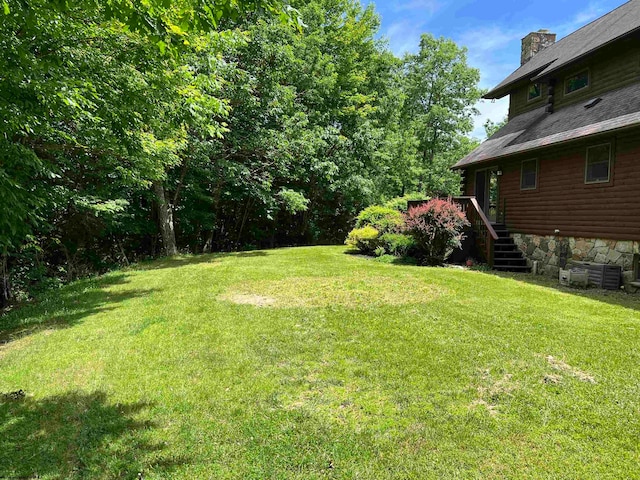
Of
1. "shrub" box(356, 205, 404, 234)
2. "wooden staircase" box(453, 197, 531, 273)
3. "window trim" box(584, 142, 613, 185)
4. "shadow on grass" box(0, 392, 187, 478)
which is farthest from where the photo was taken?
"shrub" box(356, 205, 404, 234)

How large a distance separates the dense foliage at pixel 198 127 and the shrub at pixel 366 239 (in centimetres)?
275

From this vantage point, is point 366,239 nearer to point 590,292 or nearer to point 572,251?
point 572,251

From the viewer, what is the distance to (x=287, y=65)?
14164mm

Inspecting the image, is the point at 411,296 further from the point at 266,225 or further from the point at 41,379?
the point at 266,225

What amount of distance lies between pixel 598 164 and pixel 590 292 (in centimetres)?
345

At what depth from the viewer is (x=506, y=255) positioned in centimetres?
1160

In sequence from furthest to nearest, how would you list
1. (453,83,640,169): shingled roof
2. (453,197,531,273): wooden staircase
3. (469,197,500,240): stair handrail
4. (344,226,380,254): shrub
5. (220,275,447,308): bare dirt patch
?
(344,226,380,254): shrub < (453,197,531,273): wooden staircase < (469,197,500,240): stair handrail < (453,83,640,169): shingled roof < (220,275,447,308): bare dirt patch

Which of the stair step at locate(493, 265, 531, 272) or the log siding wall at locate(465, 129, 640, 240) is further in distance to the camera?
the stair step at locate(493, 265, 531, 272)

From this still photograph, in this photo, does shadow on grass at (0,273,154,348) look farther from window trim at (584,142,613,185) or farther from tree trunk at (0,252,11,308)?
window trim at (584,142,613,185)

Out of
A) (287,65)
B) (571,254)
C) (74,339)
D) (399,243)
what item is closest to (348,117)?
(287,65)

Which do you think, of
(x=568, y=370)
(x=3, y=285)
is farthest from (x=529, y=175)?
(x=3, y=285)

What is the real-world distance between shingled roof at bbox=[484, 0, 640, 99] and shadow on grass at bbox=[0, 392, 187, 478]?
40.8ft

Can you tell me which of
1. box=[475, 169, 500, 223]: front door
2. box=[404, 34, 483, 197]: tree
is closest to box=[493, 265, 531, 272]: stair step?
box=[475, 169, 500, 223]: front door

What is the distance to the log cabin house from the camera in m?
8.57
